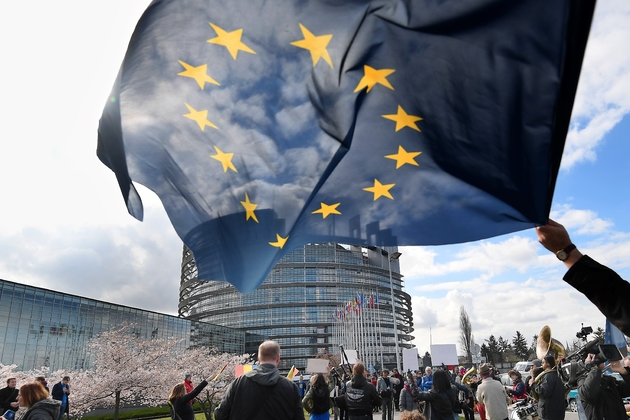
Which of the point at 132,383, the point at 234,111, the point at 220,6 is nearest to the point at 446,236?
the point at 234,111

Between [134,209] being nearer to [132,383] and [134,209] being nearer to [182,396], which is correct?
[182,396]

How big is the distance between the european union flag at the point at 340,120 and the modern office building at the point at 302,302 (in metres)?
95.7

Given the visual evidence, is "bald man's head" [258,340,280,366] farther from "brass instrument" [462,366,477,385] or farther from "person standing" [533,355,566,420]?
"brass instrument" [462,366,477,385]

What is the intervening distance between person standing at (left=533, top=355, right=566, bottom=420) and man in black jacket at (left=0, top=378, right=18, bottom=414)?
12161mm

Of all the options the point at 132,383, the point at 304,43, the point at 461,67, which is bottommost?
the point at 132,383

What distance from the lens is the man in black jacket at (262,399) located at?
3816 millimetres

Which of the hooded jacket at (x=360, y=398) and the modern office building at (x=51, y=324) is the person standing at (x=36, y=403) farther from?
the modern office building at (x=51, y=324)

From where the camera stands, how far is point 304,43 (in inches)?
123

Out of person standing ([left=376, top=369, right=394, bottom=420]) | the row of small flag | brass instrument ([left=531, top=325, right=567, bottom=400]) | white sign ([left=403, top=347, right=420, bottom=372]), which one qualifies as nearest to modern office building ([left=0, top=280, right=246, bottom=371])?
the row of small flag

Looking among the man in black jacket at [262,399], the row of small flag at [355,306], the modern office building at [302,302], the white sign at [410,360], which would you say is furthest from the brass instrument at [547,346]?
the modern office building at [302,302]

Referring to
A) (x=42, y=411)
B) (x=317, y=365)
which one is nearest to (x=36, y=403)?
(x=42, y=411)

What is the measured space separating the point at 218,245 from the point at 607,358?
670 centimetres

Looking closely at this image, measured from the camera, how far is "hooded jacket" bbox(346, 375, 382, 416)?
834 centimetres

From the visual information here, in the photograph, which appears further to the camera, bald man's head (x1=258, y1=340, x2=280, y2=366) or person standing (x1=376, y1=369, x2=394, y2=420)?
person standing (x1=376, y1=369, x2=394, y2=420)
